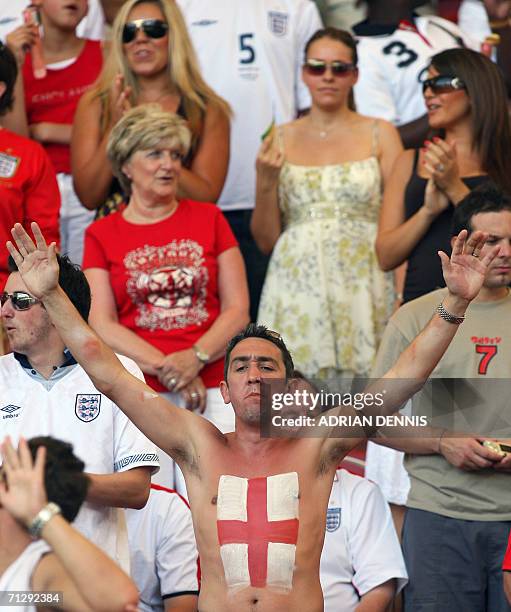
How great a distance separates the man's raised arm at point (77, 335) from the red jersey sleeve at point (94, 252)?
5.40 feet

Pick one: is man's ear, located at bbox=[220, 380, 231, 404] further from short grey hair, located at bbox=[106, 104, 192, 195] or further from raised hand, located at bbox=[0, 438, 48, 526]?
short grey hair, located at bbox=[106, 104, 192, 195]

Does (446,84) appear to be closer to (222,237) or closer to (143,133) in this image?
(222,237)

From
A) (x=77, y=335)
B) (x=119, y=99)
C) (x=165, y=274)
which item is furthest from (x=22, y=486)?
(x=119, y=99)

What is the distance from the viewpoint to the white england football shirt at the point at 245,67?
7.55 m

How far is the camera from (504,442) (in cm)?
526

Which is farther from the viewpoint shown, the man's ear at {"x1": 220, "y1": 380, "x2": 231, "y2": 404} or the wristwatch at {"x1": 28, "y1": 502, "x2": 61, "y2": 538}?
the man's ear at {"x1": 220, "y1": 380, "x2": 231, "y2": 404}

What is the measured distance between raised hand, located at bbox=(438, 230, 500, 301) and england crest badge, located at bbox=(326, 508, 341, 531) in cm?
138

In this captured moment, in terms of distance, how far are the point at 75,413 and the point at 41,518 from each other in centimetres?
121

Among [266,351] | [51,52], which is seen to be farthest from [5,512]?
[51,52]

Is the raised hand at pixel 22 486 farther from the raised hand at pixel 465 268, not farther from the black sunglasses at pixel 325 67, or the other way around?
the black sunglasses at pixel 325 67

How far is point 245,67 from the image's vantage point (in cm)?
763

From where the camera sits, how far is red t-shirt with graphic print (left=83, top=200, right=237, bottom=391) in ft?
20.0

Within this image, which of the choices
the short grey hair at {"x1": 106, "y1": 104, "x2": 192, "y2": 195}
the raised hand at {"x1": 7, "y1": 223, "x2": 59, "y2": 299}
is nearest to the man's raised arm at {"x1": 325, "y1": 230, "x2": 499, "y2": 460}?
the raised hand at {"x1": 7, "y1": 223, "x2": 59, "y2": 299}

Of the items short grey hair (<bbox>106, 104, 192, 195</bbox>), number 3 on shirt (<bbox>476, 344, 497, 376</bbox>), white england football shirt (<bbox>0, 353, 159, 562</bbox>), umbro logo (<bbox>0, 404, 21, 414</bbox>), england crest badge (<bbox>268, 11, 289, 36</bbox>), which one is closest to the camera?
white england football shirt (<bbox>0, 353, 159, 562</bbox>)
